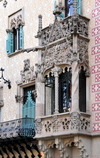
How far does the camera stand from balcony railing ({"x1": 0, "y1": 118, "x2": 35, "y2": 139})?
17453 mm

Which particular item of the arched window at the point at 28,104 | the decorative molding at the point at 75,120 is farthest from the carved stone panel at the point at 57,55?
the arched window at the point at 28,104

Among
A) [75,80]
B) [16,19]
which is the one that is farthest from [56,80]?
[16,19]

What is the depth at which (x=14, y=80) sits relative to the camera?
20.1 metres

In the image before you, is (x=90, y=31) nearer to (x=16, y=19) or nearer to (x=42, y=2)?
(x=42, y=2)

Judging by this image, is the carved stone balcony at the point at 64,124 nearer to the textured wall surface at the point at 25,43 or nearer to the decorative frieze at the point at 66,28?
the decorative frieze at the point at 66,28

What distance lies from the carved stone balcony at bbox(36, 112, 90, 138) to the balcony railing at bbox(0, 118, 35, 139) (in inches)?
49.7

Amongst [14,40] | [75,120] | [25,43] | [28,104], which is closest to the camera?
[75,120]

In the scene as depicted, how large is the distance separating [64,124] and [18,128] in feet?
11.5

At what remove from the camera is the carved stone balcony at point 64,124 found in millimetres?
14797

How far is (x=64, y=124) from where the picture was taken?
15.2 meters

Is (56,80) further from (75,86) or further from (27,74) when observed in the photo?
(27,74)

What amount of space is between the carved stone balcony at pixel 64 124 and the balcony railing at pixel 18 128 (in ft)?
4.14

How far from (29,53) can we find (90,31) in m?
4.25

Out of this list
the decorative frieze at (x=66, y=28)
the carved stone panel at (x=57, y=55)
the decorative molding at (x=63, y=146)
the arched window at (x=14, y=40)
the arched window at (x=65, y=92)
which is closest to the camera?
the decorative molding at (x=63, y=146)
